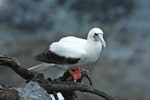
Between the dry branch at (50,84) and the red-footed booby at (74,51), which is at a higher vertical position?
the red-footed booby at (74,51)

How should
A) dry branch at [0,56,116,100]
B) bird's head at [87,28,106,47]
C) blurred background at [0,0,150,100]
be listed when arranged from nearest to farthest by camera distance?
1. dry branch at [0,56,116,100]
2. bird's head at [87,28,106,47]
3. blurred background at [0,0,150,100]

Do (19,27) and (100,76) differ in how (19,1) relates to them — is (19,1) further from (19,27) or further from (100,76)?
(100,76)

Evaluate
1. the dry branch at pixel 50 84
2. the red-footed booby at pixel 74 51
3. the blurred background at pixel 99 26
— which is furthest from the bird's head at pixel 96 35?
the blurred background at pixel 99 26

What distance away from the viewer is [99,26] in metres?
4.09

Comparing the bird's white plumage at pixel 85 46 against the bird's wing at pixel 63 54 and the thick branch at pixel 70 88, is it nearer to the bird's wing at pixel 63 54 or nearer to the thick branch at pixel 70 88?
the bird's wing at pixel 63 54

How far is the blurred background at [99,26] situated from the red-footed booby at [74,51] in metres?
2.44

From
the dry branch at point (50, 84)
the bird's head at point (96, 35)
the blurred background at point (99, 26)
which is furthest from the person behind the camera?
the blurred background at point (99, 26)

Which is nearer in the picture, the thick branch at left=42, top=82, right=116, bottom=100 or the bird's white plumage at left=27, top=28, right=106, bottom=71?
the thick branch at left=42, top=82, right=116, bottom=100

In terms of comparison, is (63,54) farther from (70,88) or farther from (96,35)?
(70,88)

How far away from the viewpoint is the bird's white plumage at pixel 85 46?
107 cm

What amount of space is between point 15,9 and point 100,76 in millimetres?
941

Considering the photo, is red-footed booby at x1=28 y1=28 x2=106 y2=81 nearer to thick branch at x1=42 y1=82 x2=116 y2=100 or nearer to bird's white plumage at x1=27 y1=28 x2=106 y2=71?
bird's white plumage at x1=27 y1=28 x2=106 y2=71

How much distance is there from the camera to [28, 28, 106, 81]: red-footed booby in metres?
1.08

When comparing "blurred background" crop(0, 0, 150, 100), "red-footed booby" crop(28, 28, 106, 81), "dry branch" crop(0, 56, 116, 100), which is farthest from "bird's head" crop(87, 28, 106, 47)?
"blurred background" crop(0, 0, 150, 100)
